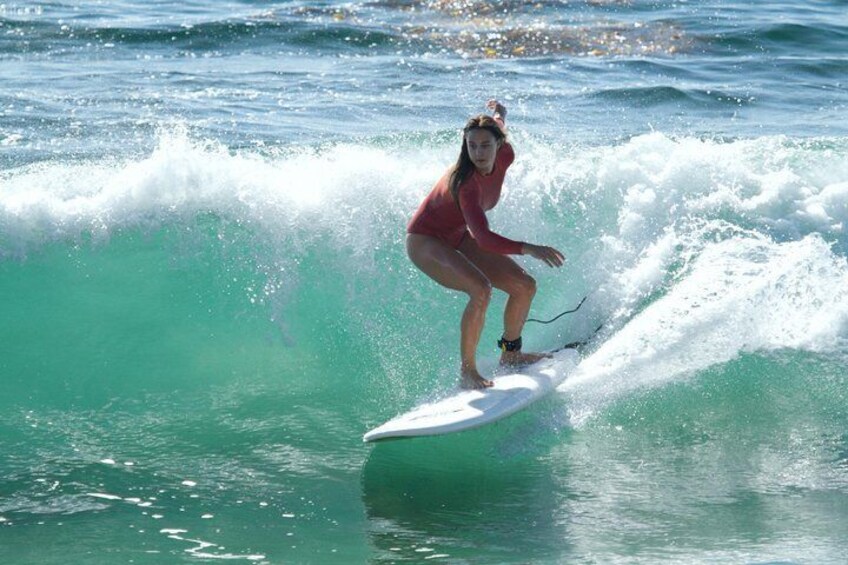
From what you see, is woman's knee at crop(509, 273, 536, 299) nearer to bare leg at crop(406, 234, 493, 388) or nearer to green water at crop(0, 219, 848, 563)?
bare leg at crop(406, 234, 493, 388)

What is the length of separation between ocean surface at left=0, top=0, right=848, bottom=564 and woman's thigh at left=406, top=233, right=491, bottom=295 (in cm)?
86

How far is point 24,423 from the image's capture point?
6.93 m

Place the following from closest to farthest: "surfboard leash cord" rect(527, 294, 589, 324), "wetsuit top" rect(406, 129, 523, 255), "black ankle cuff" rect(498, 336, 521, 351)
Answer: "wetsuit top" rect(406, 129, 523, 255), "black ankle cuff" rect(498, 336, 521, 351), "surfboard leash cord" rect(527, 294, 589, 324)

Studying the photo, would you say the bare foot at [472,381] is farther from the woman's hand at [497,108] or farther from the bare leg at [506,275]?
the woman's hand at [497,108]

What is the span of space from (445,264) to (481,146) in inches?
27.6

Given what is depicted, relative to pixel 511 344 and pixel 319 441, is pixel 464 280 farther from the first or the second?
pixel 319 441

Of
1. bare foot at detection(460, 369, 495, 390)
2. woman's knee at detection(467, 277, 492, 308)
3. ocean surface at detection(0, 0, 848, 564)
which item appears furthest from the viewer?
bare foot at detection(460, 369, 495, 390)

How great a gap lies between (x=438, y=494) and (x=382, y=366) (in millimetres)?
1645

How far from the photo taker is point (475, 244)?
21.7ft

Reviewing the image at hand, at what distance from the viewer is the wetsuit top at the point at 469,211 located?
6.03 meters

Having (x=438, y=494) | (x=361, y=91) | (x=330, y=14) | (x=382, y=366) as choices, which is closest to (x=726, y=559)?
(x=438, y=494)

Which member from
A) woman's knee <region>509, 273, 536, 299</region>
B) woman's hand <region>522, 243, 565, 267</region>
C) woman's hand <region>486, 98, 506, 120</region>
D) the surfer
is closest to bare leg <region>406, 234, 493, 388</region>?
the surfer

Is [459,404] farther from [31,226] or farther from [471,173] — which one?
[31,226]

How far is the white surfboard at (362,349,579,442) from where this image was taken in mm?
6062
